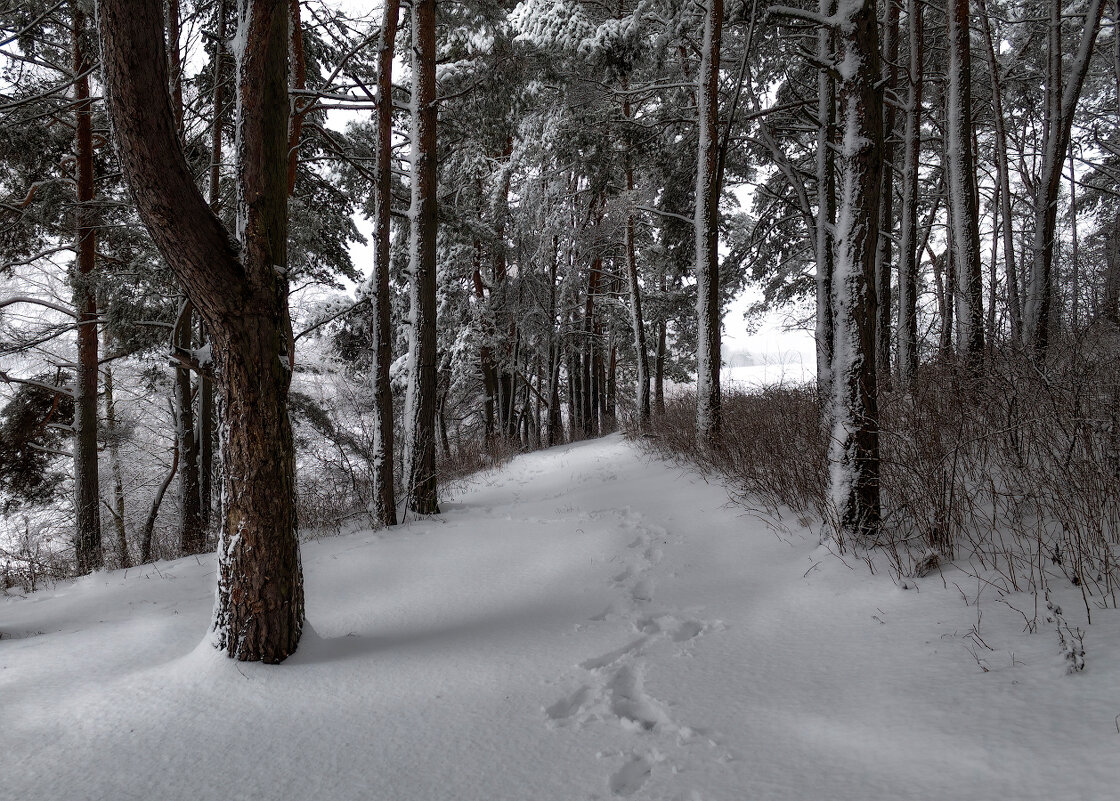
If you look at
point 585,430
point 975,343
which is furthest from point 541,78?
point 585,430

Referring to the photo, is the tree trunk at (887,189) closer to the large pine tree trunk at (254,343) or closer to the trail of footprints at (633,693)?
the trail of footprints at (633,693)

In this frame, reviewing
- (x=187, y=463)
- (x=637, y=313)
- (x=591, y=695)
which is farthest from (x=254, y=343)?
(x=637, y=313)

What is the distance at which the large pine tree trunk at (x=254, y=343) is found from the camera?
258cm

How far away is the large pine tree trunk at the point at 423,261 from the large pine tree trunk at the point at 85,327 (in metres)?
5.32

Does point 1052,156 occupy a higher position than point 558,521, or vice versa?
point 1052,156

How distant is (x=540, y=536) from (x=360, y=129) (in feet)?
27.9

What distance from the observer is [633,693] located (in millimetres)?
2404

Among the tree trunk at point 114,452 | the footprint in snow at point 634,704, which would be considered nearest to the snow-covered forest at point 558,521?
the footprint in snow at point 634,704

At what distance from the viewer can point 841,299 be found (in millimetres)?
3668

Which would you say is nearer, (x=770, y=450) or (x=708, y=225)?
(x=770, y=450)

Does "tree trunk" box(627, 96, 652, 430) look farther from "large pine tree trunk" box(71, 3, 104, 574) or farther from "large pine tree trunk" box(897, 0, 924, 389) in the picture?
"large pine tree trunk" box(71, 3, 104, 574)

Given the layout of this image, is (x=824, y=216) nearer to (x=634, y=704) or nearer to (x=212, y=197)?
(x=634, y=704)

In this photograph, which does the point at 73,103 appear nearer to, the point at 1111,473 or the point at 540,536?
the point at 540,536

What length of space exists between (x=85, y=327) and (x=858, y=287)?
11.2 meters
